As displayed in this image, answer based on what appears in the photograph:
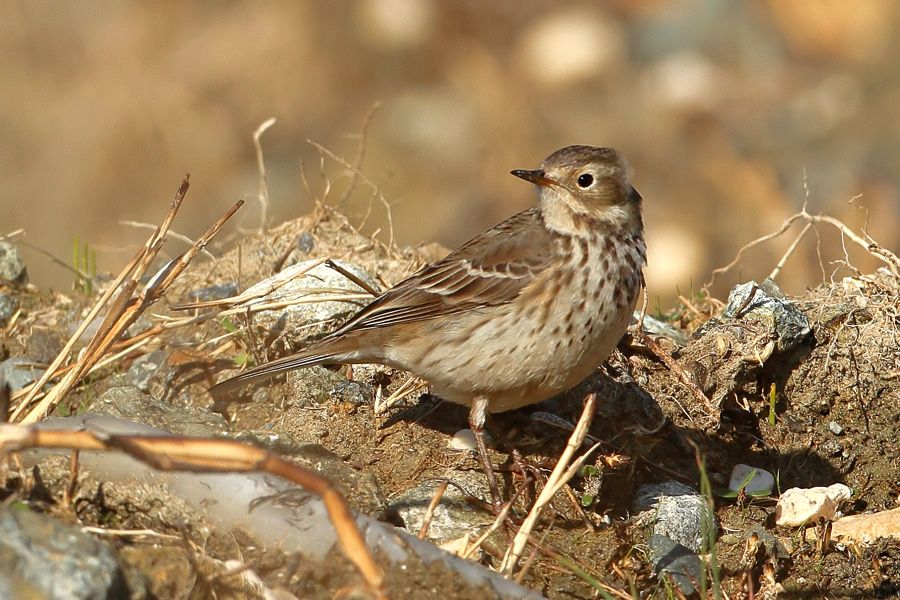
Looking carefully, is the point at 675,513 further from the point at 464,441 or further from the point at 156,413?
the point at 156,413

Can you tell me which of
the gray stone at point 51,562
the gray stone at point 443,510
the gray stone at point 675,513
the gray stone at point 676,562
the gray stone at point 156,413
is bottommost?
the gray stone at point 51,562

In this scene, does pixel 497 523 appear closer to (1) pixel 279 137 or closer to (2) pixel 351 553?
(2) pixel 351 553

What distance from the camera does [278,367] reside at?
5070mm

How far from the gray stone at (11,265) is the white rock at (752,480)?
3813 mm

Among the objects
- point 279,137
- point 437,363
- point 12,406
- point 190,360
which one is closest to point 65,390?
point 12,406

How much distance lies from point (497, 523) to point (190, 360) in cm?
226

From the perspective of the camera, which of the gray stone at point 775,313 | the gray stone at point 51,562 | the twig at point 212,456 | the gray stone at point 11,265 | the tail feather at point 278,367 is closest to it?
the gray stone at point 51,562

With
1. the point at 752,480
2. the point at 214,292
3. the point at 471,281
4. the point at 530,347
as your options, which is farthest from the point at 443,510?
the point at 214,292

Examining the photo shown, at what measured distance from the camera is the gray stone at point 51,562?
3.06 meters

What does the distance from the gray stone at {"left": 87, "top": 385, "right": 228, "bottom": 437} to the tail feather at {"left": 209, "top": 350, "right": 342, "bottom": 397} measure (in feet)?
0.47

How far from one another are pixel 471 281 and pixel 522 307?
1.09 ft

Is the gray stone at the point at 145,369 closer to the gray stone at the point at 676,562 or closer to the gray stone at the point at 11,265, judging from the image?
the gray stone at the point at 11,265

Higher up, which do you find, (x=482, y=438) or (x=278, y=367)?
(x=482, y=438)

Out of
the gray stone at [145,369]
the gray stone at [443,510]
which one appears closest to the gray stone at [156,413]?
the gray stone at [145,369]
